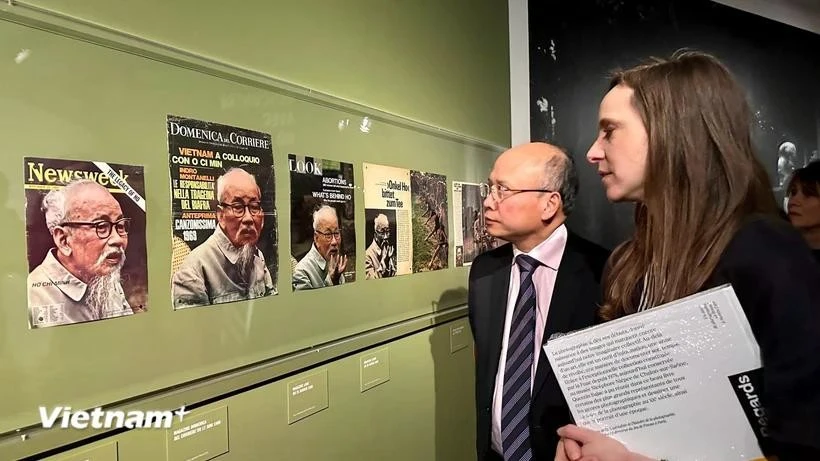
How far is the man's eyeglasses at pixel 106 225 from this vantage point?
1123 mm

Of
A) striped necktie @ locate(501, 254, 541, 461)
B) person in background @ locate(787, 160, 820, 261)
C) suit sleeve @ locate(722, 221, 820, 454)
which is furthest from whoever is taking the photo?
person in background @ locate(787, 160, 820, 261)

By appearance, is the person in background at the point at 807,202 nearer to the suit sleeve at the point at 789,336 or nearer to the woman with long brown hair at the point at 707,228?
the woman with long brown hair at the point at 707,228

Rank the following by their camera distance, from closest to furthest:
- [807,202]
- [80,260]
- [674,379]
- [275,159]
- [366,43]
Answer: [674,379], [80,260], [275,159], [366,43], [807,202]

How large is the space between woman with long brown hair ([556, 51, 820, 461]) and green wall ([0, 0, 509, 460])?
34.4 inches

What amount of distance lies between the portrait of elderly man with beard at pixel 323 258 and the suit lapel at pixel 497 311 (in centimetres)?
57

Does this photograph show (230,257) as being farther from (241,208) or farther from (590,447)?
(590,447)

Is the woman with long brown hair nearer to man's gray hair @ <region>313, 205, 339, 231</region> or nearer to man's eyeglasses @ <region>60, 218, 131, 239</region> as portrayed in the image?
man's gray hair @ <region>313, 205, 339, 231</region>

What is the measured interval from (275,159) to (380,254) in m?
0.64

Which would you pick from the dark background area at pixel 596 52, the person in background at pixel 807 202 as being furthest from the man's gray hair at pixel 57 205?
the person in background at pixel 807 202

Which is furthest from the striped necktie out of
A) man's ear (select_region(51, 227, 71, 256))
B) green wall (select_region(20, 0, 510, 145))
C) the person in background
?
the person in background

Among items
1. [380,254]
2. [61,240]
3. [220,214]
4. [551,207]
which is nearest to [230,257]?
[220,214]

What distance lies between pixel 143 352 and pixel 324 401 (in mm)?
708

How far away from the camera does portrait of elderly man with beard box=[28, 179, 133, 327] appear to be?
3.52 feet

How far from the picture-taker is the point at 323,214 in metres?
1.81
